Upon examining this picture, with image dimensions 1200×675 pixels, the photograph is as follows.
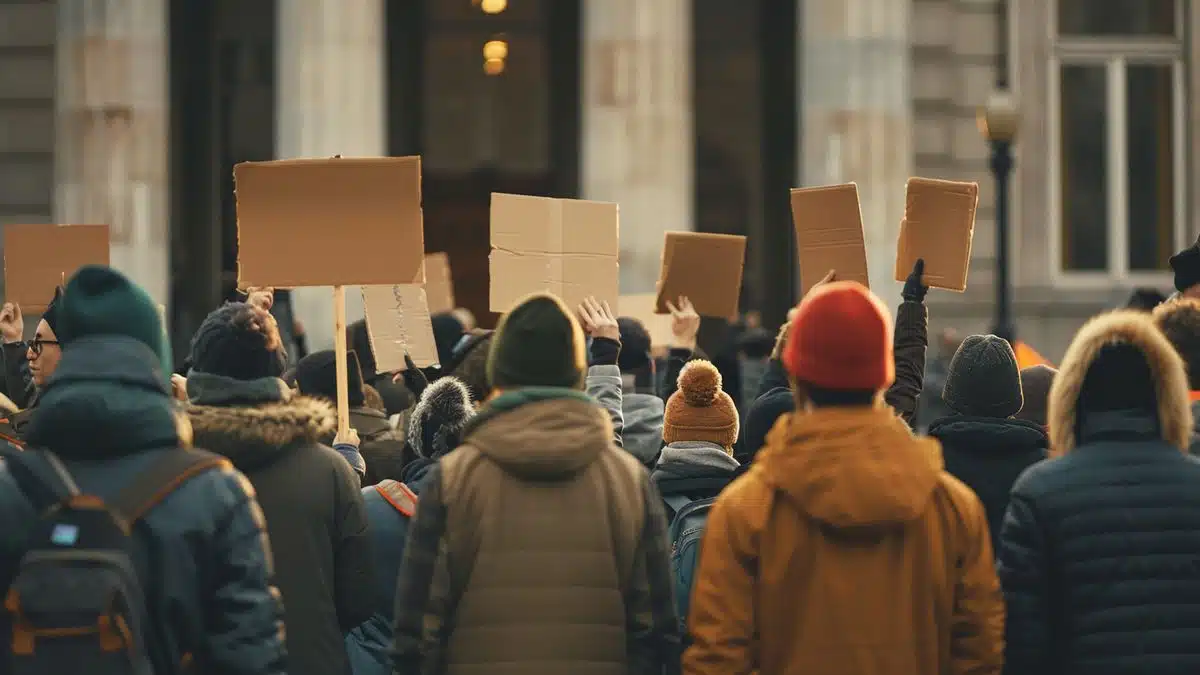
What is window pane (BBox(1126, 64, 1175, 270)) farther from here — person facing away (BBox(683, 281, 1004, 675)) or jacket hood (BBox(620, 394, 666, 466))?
person facing away (BBox(683, 281, 1004, 675))

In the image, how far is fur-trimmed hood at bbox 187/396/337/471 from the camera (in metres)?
5.13

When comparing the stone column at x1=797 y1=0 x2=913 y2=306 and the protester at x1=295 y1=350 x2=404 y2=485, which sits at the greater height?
the stone column at x1=797 y1=0 x2=913 y2=306

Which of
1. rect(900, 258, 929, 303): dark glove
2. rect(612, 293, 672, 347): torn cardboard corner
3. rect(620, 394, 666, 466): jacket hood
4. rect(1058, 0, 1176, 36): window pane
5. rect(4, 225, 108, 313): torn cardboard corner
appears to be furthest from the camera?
rect(1058, 0, 1176, 36): window pane

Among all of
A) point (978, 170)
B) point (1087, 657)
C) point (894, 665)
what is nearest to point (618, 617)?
point (894, 665)

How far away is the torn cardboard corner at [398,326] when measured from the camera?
872 centimetres

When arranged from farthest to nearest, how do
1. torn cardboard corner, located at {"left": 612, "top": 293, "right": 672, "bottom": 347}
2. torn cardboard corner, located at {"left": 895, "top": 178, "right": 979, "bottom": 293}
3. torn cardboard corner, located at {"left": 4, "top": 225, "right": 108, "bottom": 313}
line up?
1. torn cardboard corner, located at {"left": 612, "top": 293, "right": 672, "bottom": 347}
2. torn cardboard corner, located at {"left": 4, "top": 225, "right": 108, "bottom": 313}
3. torn cardboard corner, located at {"left": 895, "top": 178, "right": 979, "bottom": 293}

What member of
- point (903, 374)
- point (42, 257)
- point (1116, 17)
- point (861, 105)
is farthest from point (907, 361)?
point (1116, 17)

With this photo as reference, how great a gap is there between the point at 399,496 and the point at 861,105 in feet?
39.5

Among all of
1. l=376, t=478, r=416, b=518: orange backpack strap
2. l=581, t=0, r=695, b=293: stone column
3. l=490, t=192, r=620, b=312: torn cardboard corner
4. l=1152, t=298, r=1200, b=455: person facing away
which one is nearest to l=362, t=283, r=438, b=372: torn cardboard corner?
l=490, t=192, r=620, b=312: torn cardboard corner

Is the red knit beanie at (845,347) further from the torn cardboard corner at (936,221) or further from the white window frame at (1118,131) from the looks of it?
the white window frame at (1118,131)

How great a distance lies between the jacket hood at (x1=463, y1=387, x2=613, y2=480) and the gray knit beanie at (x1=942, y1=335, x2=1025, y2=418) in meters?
1.78

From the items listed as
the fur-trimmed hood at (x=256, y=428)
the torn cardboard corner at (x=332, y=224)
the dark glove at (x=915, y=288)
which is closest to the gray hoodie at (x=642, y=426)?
the torn cardboard corner at (x=332, y=224)

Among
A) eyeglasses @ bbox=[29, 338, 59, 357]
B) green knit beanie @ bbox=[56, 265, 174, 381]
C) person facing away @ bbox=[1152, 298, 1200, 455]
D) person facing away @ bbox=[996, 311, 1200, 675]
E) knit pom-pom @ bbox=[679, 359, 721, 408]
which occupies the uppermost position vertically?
green knit beanie @ bbox=[56, 265, 174, 381]

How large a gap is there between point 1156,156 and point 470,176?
25.5 feet
